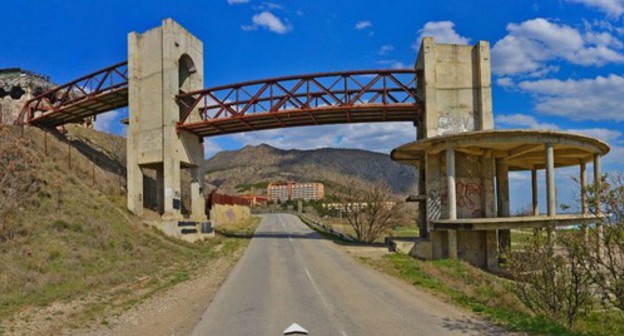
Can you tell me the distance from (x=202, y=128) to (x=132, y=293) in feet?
71.4

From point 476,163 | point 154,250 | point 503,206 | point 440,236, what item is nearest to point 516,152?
point 476,163

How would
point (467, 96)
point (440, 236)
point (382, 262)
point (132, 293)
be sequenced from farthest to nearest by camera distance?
point (467, 96)
point (440, 236)
point (382, 262)
point (132, 293)

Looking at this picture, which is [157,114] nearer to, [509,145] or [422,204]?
[422,204]

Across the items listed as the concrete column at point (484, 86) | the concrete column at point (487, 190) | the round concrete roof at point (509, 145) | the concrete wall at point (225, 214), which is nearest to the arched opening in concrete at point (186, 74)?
the concrete wall at point (225, 214)

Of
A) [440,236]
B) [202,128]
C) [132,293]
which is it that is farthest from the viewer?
[202,128]

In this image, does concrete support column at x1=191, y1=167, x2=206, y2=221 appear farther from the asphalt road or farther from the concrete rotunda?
the asphalt road

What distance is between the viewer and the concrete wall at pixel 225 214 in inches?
1764

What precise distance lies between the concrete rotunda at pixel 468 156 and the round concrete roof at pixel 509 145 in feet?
0.16

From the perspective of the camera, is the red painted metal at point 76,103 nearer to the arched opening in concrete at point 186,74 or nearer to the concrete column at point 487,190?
the arched opening in concrete at point 186,74

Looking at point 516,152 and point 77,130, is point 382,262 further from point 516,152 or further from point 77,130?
point 77,130

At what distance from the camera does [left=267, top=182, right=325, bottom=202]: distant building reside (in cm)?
15512

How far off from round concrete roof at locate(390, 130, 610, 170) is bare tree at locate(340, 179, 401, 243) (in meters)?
10.4

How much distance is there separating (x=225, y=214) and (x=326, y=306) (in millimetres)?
40463

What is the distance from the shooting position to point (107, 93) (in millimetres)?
36250
